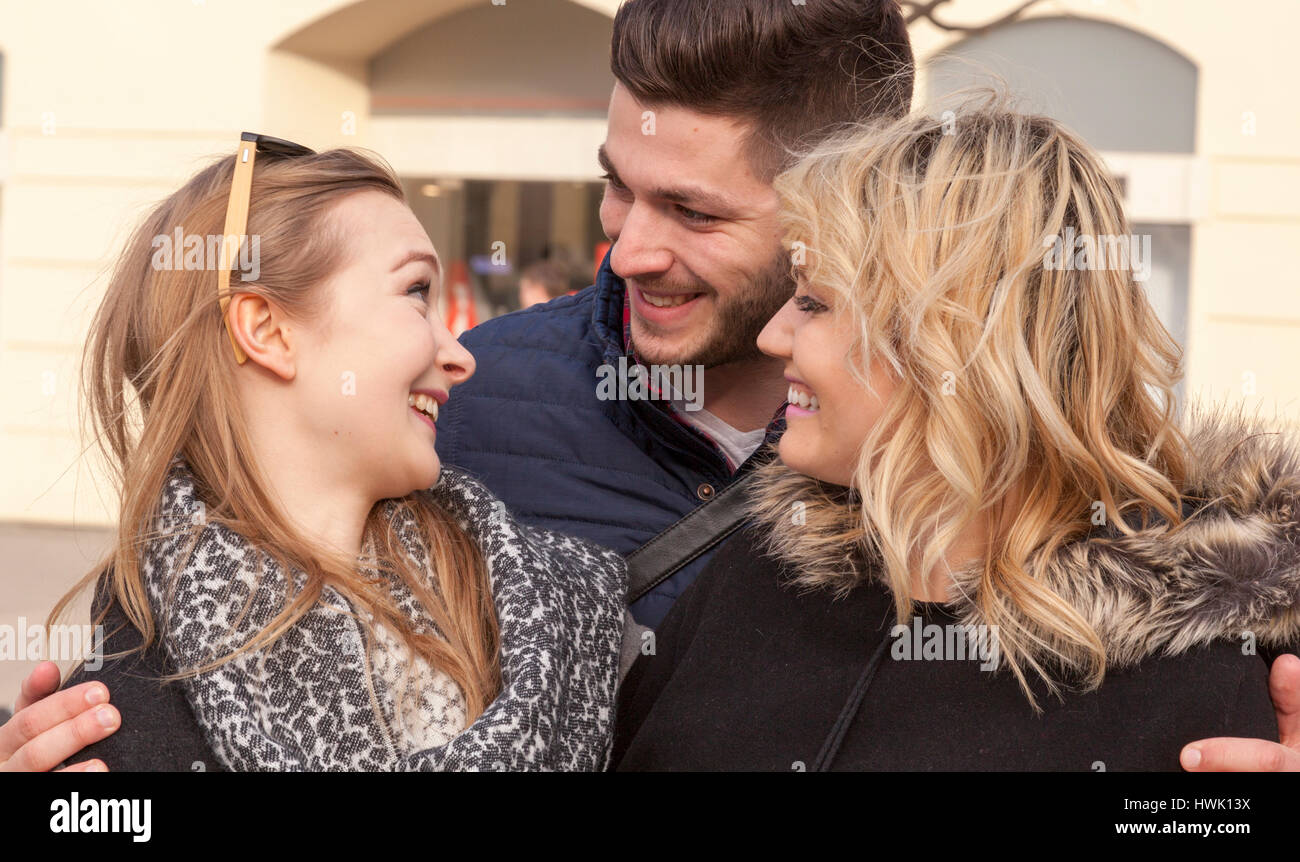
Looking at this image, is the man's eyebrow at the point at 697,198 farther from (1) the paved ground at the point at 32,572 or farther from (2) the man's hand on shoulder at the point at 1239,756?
(1) the paved ground at the point at 32,572

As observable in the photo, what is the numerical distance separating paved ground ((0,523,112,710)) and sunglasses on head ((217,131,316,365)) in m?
4.09

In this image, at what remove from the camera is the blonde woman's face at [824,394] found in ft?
6.31

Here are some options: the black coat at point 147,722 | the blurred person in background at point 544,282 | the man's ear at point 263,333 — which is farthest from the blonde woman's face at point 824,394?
the blurred person in background at point 544,282

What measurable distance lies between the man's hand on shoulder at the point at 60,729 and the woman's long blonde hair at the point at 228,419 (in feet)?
0.43

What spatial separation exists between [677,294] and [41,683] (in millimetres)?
1279

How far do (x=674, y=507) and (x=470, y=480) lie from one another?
384 mm

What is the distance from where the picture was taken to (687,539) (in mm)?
2301

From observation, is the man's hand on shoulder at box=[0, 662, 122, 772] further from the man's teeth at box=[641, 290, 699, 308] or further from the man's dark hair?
the man's dark hair

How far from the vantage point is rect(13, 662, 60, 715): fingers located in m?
2.02

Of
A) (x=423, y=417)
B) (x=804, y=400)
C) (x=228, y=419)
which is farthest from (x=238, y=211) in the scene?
(x=804, y=400)

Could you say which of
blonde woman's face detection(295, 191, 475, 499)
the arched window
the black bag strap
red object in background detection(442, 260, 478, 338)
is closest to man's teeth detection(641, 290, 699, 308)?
the black bag strap

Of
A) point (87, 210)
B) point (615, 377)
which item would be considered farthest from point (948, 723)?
point (87, 210)

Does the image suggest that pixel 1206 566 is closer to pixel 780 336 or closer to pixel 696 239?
pixel 780 336

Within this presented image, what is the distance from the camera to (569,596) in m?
2.08
